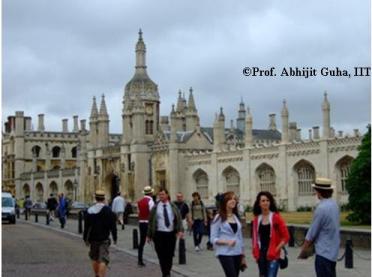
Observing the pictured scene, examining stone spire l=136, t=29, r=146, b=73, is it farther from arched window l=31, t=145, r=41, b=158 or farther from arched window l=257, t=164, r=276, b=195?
arched window l=31, t=145, r=41, b=158

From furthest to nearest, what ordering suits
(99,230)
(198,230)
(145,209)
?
(198,230) → (145,209) → (99,230)

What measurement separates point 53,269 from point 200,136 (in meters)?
49.4

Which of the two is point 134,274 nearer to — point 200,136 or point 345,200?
point 345,200

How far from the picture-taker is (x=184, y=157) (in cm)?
6284

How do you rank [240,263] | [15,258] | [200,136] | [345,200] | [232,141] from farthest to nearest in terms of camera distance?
[232,141] < [200,136] < [345,200] < [15,258] < [240,263]

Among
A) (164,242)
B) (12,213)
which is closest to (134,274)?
(164,242)

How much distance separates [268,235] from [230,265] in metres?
0.63

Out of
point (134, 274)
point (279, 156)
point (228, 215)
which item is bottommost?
point (134, 274)

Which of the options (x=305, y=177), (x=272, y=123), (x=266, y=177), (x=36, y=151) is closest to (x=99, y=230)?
(x=305, y=177)

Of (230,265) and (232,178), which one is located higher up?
(232,178)

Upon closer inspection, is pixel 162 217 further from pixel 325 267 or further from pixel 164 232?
pixel 325 267

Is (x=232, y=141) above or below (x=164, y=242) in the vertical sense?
above

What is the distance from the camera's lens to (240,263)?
978 cm

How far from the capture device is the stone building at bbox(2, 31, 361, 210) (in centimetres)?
4970
